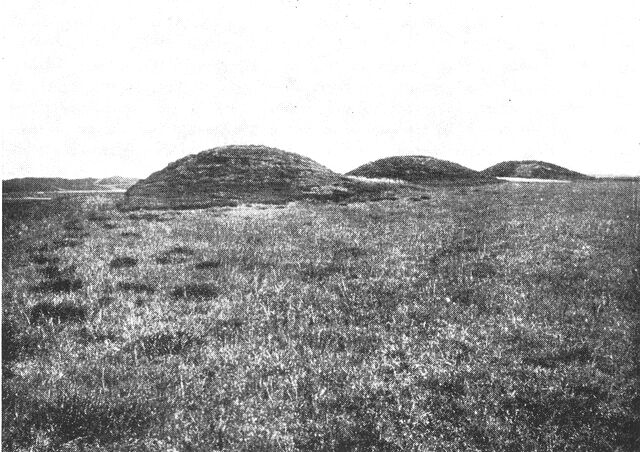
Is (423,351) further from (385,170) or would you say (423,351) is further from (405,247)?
(385,170)

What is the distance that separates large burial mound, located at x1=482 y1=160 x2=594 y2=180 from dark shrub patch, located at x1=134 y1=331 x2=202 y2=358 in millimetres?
74347

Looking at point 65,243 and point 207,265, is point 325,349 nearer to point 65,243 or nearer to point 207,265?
point 207,265

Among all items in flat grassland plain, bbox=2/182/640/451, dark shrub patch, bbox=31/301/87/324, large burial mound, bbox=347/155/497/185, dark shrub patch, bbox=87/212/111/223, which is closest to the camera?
flat grassland plain, bbox=2/182/640/451

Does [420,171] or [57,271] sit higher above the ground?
[420,171]

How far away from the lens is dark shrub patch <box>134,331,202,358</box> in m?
6.30

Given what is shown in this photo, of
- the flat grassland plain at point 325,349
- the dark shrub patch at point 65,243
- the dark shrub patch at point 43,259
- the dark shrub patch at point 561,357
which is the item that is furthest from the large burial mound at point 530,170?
the dark shrub patch at point 43,259

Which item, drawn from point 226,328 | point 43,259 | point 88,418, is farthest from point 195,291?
point 43,259

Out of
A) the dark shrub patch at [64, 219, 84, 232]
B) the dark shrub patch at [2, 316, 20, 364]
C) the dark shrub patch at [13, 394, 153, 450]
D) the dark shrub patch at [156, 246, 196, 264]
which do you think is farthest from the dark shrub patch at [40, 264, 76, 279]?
the dark shrub patch at [64, 219, 84, 232]

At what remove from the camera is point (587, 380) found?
542cm

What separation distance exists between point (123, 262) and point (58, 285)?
2526 mm

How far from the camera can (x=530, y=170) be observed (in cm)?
7594

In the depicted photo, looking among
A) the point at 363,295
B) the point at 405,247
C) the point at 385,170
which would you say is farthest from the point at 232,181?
the point at 363,295

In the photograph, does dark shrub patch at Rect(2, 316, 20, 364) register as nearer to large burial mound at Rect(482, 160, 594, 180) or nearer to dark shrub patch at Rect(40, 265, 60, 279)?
dark shrub patch at Rect(40, 265, 60, 279)

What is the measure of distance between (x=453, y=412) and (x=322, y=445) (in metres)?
1.70
